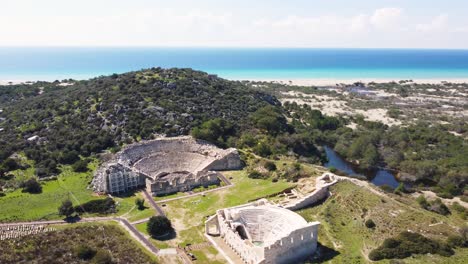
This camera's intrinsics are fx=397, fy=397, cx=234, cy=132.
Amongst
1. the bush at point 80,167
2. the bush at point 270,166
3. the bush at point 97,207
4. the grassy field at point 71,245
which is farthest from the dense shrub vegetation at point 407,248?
the bush at point 80,167

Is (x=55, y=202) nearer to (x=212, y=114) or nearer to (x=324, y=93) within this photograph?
(x=212, y=114)

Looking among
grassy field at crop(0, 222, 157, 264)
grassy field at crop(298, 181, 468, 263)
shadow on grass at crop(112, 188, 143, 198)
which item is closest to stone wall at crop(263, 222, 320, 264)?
grassy field at crop(298, 181, 468, 263)

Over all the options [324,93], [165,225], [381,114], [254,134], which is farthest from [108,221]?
[324,93]

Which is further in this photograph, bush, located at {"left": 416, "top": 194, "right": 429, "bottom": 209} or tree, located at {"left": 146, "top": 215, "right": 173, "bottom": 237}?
bush, located at {"left": 416, "top": 194, "right": 429, "bottom": 209}

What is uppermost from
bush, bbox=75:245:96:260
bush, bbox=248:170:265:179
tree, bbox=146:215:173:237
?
bush, bbox=248:170:265:179

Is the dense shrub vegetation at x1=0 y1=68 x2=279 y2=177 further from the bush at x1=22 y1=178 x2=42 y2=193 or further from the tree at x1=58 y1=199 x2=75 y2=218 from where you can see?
the tree at x1=58 y1=199 x2=75 y2=218

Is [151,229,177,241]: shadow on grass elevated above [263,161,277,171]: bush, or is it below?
below

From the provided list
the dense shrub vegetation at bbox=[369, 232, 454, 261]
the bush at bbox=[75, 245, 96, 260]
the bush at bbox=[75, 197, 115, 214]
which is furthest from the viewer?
the bush at bbox=[75, 197, 115, 214]

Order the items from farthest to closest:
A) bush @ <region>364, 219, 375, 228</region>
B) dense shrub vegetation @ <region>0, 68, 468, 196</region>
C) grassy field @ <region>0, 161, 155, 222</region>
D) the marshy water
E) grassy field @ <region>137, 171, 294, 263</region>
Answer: the marshy water → dense shrub vegetation @ <region>0, 68, 468, 196</region> → grassy field @ <region>0, 161, 155, 222</region> → bush @ <region>364, 219, 375, 228</region> → grassy field @ <region>137, 171, 294, 263</region>
